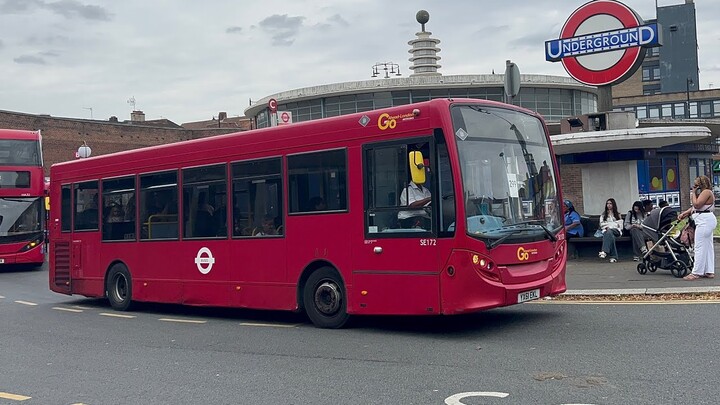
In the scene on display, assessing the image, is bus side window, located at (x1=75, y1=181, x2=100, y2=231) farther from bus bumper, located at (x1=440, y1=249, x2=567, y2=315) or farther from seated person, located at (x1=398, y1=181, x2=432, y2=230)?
bus bumper, located at (x1=440, y1=249, x2=567, y2=315)

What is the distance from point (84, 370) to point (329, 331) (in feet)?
10.7

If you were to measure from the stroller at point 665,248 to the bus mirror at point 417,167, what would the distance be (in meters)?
6.12

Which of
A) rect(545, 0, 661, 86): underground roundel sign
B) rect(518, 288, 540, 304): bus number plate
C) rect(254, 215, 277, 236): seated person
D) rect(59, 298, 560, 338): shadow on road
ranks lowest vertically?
rect(59, 298, 560, 338): shadow on road

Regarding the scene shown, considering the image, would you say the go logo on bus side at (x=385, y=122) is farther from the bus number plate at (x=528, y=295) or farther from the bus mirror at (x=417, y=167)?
the bus number plate at (x=528, y=295)

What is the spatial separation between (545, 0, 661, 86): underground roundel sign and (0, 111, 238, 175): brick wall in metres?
45.9

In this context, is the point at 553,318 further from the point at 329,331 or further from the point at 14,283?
the point at 14,283

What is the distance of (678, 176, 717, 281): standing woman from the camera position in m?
13.1

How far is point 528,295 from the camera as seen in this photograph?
9844 millimetres

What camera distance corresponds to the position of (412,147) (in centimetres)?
980

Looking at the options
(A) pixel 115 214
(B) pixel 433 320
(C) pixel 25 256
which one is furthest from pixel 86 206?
(C) pixel 25 256

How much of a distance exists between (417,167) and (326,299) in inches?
97.9

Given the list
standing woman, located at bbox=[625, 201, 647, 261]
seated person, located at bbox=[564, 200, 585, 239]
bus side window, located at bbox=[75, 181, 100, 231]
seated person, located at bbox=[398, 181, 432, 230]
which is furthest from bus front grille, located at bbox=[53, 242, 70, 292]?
standing woman, located at bbox=[625, 201, 647, 261]

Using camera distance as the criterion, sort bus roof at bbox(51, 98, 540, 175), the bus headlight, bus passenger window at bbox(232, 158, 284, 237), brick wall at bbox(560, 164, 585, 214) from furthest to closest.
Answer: brick wall at bbox(560, 164, 585, 214), the bus headlight, bus passenger window at bbox(232, 158, 284, 237), bus roof at bbox(51, 98, 540, 175)

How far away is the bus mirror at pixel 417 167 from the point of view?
9648 mm
